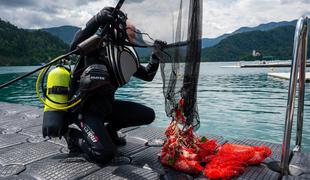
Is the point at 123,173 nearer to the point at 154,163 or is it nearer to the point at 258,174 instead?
the point at 154,163

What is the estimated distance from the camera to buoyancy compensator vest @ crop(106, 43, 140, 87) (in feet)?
7.75

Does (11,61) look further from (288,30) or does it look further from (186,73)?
(288,30)

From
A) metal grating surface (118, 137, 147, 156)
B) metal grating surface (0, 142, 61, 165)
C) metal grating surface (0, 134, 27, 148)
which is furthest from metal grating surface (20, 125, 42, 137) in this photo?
metal grating surface (118, 137, 147, 156)

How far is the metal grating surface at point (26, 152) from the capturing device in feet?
8.82

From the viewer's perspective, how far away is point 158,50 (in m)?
2.66

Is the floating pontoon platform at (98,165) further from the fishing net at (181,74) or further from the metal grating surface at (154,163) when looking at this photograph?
the fishing net at (181,74)

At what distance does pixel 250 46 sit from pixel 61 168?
11460 centimetres

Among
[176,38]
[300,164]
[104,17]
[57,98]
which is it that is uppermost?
[104,17]

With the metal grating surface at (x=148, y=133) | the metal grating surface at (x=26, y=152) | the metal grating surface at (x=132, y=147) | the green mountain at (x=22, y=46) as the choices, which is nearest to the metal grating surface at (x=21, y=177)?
the metal grating surface at (x=26, y=152)

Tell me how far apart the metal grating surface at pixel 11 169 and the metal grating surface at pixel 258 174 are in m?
1.96

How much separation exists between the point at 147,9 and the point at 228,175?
1692mm

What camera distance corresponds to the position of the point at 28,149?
9.91 feet

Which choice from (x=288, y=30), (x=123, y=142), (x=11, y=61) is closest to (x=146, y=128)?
(x=123, y=142)

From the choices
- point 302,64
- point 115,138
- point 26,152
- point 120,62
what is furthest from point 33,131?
point 302,64
